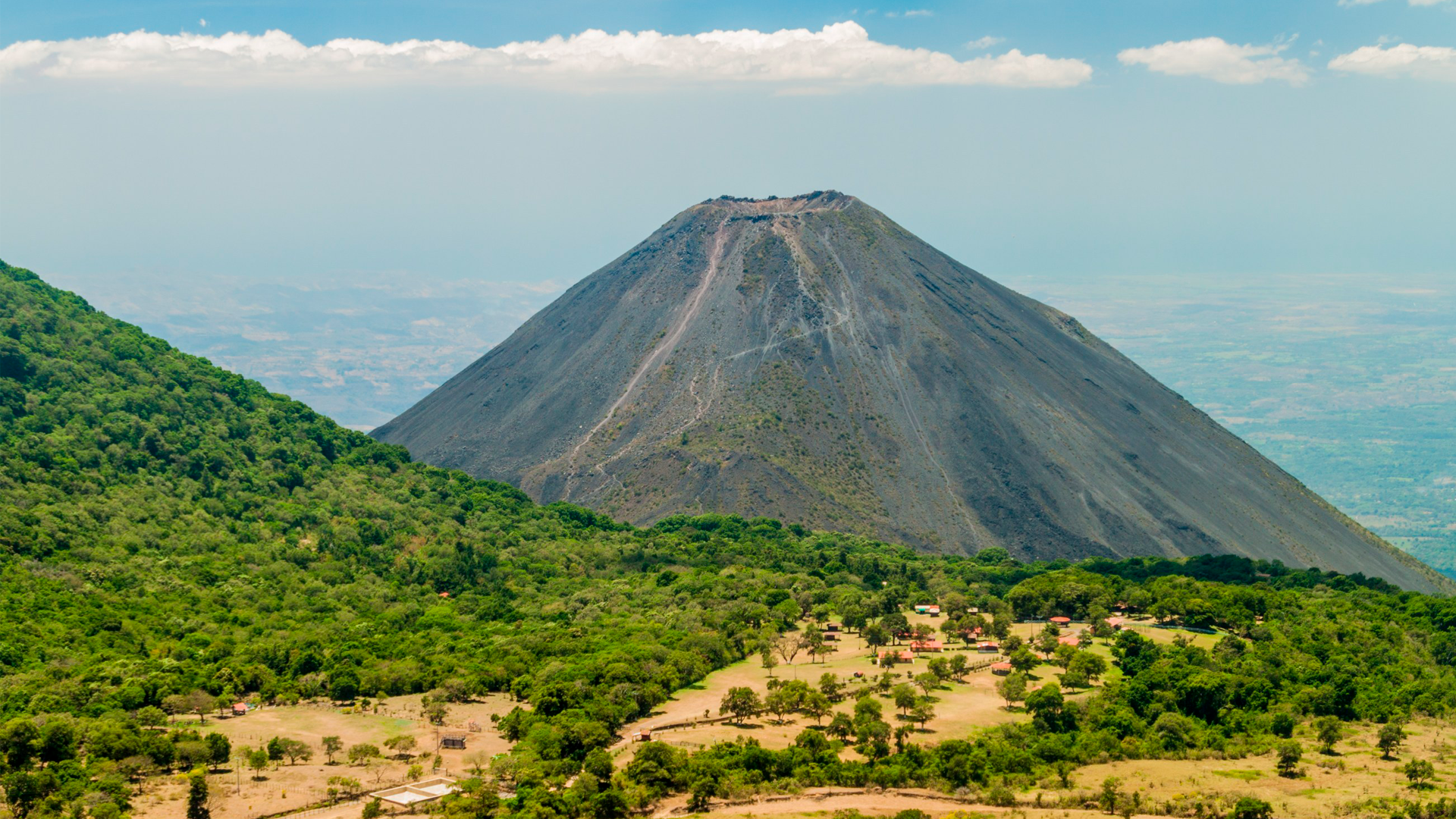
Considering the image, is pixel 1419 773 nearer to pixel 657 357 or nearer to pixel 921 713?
pixel 921 713

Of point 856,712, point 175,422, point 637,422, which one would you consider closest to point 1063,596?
point 856,712

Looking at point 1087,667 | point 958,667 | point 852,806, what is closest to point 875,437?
point 958,667

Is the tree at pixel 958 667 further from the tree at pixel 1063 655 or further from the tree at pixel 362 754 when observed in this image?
the tree at pixel 362 754

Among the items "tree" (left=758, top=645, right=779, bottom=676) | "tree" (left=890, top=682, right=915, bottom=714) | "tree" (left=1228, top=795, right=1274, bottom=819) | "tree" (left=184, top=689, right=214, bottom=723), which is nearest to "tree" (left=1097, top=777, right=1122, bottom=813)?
"tree" (left=1228, top=795, right=1274, bottom=819)

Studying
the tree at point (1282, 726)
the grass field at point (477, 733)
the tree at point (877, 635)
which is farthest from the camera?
the tree at point (877, 635)

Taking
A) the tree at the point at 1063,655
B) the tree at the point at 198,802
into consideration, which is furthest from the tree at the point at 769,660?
the tree at the point at 198,802

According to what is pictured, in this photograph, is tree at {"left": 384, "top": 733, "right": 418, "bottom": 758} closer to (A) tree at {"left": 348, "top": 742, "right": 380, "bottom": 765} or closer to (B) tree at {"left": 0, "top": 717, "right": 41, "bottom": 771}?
(A) tree at {"left": 348, "top": 742, "right": 380, "bottom": 765}

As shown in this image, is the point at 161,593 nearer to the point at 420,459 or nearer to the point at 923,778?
the point at 923,778
